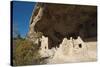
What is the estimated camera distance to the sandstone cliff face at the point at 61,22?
2516 millimetres

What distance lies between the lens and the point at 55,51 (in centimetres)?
257

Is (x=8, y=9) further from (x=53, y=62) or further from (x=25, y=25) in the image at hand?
(x=53, y=62)

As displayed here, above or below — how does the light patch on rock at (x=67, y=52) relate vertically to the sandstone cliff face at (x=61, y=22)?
below

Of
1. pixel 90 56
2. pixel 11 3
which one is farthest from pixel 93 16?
pixel 11 3

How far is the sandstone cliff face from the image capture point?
2.52 m

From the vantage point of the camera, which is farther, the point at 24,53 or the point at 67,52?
the point at 67,52

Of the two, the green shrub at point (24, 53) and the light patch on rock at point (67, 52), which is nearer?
the green shrub at point (24, 53)

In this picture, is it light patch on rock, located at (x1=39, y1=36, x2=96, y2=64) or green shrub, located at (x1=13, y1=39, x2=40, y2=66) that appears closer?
green shrub, located at (x1=13, y1=39, x2=40, y2=66)

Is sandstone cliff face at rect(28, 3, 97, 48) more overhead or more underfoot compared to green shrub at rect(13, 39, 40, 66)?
more overhead

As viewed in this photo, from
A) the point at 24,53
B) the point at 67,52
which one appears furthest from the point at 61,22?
the point at 24,53

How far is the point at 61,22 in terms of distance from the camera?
2609 millimetres

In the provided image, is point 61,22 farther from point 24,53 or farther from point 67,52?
point 24,53

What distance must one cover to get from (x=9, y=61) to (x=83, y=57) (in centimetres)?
88

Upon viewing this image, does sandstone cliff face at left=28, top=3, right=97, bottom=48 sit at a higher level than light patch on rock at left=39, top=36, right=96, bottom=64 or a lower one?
higher
